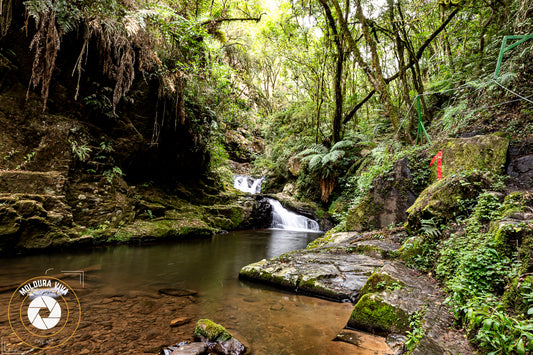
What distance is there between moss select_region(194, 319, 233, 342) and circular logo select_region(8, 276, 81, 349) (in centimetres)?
121

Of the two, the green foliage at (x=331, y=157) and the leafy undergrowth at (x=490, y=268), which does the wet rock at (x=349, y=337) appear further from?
the green foliage at (x=331, y=157)

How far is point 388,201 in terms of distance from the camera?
19.1ft

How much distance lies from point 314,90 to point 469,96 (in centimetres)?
811

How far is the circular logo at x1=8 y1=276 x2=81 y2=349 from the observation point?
2.35 meters

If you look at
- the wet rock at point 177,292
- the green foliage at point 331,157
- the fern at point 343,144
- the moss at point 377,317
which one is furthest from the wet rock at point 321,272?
the fern at point 343,144

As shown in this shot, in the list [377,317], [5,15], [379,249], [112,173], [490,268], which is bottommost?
[377,317]

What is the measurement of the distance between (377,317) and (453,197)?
2347 mm

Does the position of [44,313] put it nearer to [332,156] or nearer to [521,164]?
[521,164]

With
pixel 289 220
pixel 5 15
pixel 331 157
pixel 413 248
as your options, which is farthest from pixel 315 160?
pixel 5 15

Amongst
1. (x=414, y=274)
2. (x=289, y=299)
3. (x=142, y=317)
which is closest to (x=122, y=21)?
(x=142, y=317)

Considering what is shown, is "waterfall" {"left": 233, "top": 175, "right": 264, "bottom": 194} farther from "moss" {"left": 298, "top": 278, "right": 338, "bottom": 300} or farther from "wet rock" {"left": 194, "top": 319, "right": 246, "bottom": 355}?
"wet rock" {"left": 194, "top": 319, "right": 246, "bottom": 355}

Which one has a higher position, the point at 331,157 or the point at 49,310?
the point at 331,157

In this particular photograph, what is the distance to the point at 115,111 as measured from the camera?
305 inches

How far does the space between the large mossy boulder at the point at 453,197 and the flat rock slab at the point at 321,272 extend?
1047mm
